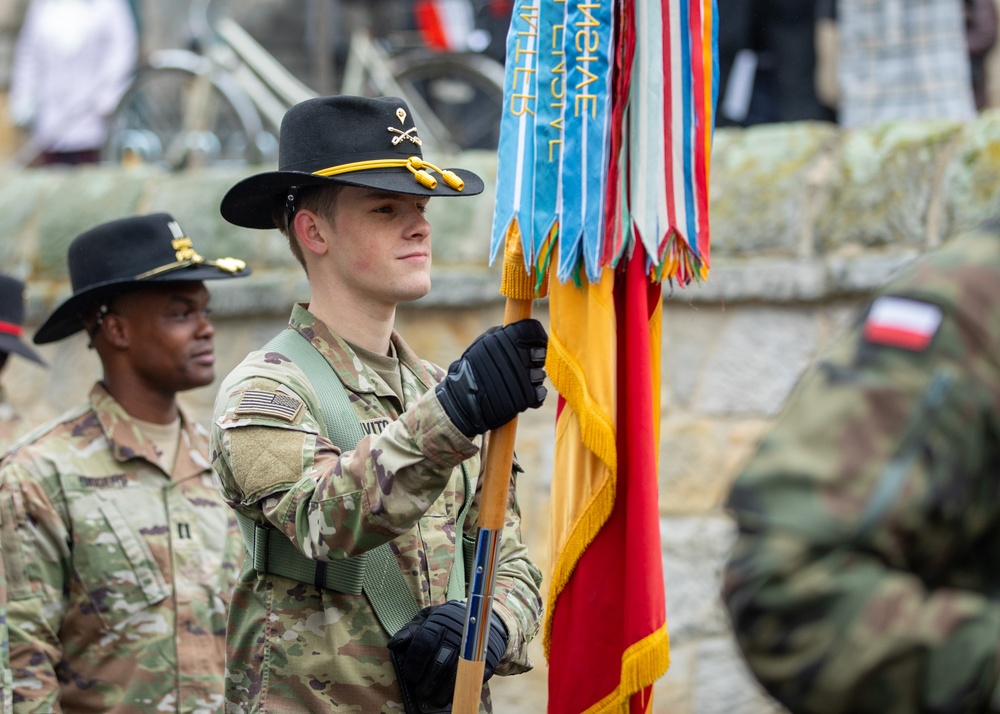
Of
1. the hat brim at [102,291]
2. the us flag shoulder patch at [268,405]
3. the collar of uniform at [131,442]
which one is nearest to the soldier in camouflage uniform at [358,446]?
the us flag shoulder patch at [268,405]

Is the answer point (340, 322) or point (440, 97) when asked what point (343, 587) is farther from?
point (440, 97)

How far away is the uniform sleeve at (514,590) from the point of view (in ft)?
9.79

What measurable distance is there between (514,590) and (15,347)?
8.81 ft

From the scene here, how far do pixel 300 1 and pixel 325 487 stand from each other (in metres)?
7.76

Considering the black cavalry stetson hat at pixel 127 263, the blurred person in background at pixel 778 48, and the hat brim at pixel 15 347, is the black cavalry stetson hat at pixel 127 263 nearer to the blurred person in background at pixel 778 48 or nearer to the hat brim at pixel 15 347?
the hat brim at pixel 15 347

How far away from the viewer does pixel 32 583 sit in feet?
12.4

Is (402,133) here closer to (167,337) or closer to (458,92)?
(167,337)

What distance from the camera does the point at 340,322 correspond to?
3.07m

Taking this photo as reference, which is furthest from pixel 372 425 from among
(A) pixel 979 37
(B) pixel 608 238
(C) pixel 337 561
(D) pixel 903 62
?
(A) pixel 979 37

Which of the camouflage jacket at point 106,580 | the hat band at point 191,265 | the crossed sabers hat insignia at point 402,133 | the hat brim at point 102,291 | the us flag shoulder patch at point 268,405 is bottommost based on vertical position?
the camouflage jacket at point 106,580

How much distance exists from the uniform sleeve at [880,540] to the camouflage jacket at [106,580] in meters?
2.68

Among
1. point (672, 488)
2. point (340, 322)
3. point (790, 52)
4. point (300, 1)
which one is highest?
point (300, 1)

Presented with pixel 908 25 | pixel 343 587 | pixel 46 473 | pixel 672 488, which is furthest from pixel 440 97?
pixel 343 587

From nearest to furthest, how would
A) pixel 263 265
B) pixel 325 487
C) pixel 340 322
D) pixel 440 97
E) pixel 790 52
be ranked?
pixel 325 487 → pixel 340 322 → pixel 263 265 → pixel 790 52 → pixel 440 97
